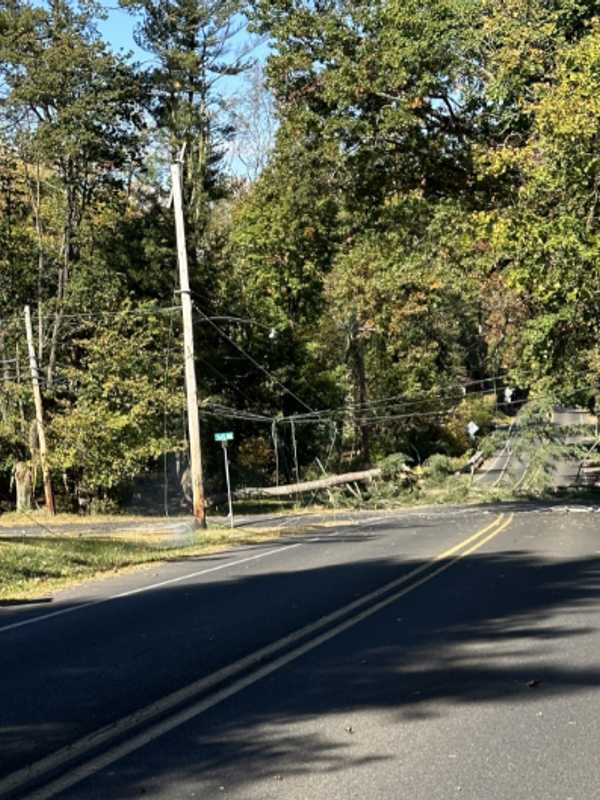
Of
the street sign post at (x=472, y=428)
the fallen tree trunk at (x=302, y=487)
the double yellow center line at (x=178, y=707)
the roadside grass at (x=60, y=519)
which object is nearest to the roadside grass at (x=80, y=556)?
the double yellow center line at (x=178, y=707)

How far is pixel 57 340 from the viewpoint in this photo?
4497 cm

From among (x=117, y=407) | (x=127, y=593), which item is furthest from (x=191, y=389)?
(x=117, y=407)

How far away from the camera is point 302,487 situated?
Answer: 4738 cm

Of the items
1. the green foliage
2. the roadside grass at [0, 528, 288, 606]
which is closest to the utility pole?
the green foliage

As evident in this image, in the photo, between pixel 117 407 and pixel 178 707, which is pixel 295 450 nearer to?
pixel 117 407

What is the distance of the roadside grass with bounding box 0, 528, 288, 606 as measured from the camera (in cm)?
1644

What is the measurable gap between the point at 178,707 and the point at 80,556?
43.1 feet

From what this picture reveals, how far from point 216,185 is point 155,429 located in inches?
448

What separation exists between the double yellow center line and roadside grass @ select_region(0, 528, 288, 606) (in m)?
5.79

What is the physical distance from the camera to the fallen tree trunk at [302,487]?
47219 mm

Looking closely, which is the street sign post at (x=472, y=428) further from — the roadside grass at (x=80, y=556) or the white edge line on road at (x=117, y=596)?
the white edge line on road at (x=117, y=596)

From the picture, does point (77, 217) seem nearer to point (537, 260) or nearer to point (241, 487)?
point (241, 487)

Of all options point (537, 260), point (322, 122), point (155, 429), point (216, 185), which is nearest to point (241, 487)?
point (155, 429)

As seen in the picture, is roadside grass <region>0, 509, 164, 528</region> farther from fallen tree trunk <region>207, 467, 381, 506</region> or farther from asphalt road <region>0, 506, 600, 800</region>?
asphalt road <region>0, 506, 600, 800</region>
